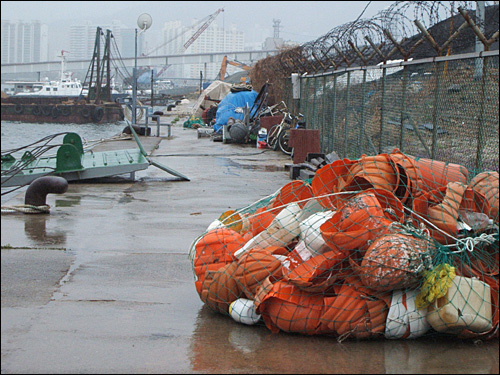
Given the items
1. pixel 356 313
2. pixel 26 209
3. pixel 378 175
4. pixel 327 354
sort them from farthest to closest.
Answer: pixel 26 209 < pixel 378 175 < pixel 356 313 < pixel 327 354

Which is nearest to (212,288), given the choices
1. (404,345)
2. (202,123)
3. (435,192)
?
(404,345)

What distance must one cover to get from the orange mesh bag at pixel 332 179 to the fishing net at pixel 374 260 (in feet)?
0.09

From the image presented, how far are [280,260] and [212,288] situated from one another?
560 mm

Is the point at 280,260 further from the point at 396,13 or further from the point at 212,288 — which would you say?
the point at 396,13

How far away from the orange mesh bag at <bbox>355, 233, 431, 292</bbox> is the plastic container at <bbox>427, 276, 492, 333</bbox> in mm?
233

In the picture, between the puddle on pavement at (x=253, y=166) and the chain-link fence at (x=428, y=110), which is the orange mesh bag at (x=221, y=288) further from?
the puddle on pavement at (x=253, y=166)

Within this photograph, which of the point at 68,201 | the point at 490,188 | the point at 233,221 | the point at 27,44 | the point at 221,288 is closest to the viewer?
the point at 490,188

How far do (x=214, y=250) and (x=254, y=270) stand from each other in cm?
51

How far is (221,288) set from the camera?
4.82 meters

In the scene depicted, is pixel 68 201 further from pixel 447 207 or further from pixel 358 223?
pixel 447 207

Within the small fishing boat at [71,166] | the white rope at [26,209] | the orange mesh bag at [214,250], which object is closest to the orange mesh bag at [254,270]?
the orange mesh bag at [214,250]

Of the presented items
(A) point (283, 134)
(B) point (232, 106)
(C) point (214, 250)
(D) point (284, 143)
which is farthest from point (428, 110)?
(B) point (232, 106)

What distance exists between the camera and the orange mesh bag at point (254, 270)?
15.4 ft

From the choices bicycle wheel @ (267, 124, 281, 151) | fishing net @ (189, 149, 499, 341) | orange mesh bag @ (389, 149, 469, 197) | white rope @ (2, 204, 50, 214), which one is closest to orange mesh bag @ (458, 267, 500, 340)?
fishing net @ (189, 149, 499, 341)
